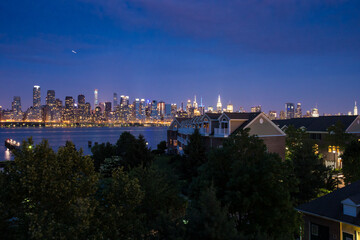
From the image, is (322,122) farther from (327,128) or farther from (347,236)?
(347,236)

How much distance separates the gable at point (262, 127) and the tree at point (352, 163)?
33.0 ft

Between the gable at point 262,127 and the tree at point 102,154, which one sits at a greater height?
the gable at point 262,127

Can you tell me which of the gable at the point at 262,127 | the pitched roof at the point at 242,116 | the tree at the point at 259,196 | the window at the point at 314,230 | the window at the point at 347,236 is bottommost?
the window at the point at 314,230

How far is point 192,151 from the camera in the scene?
38125 mm

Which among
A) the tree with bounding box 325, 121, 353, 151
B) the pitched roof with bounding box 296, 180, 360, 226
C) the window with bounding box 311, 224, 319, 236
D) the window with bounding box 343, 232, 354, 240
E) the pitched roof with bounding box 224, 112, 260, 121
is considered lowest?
the window with bounding box 311, 224, 319, 236

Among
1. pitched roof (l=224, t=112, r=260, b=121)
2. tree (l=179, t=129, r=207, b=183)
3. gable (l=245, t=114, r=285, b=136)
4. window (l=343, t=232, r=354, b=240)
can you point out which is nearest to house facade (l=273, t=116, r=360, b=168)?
gable (l=245, t=114, r=285, b=136)

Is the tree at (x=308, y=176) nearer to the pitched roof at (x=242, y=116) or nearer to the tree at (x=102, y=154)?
the pitched roof at (x=242, y=116)

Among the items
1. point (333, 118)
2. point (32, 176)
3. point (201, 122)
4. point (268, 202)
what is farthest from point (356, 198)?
point (333, 118)

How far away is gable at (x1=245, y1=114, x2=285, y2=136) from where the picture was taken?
37719 millimetres

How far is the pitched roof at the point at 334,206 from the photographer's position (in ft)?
58.3

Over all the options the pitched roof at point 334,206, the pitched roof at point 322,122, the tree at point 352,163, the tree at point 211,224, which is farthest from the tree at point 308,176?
the tree at point 211,224

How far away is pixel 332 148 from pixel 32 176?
Answer: 47547 mm

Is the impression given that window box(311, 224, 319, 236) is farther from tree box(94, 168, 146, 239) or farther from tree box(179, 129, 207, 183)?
tree box(179, 129, 207, 183)

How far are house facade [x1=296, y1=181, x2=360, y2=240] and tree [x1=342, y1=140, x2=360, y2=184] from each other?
8875 millimetres
